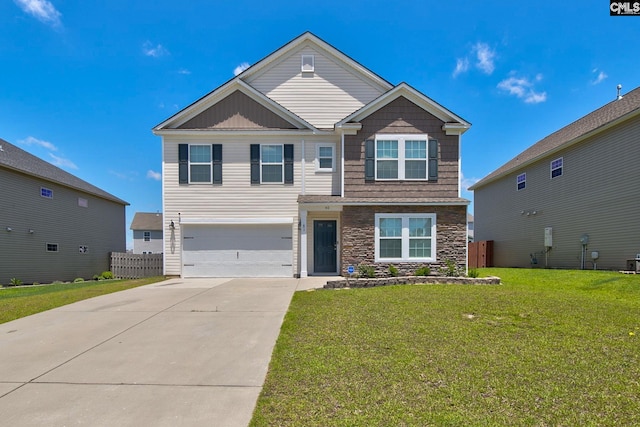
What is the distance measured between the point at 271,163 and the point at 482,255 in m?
14.9

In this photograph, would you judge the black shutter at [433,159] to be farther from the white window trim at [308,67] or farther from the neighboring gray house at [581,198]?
the neighboring gray house at [581,198]

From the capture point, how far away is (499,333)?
4.84m

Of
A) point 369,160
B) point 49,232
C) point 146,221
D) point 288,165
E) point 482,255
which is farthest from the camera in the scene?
point 146,221

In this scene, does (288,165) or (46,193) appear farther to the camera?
(46,193)

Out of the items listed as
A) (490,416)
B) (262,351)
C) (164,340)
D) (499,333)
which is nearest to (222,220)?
(164,340)

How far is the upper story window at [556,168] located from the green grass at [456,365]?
991 cm

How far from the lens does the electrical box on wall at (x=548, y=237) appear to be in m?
15.1

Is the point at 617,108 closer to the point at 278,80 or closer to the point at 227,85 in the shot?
the point at 278,80

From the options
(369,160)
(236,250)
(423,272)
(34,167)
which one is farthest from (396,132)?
(34,167)

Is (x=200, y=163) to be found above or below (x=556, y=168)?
below

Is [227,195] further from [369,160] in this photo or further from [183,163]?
[369,160]

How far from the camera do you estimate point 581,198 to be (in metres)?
13.6

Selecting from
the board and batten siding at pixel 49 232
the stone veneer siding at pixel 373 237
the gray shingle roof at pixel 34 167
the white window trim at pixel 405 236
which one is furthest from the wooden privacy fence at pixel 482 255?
the gray shingle roof at pixel 34 167

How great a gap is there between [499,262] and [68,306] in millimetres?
20538
